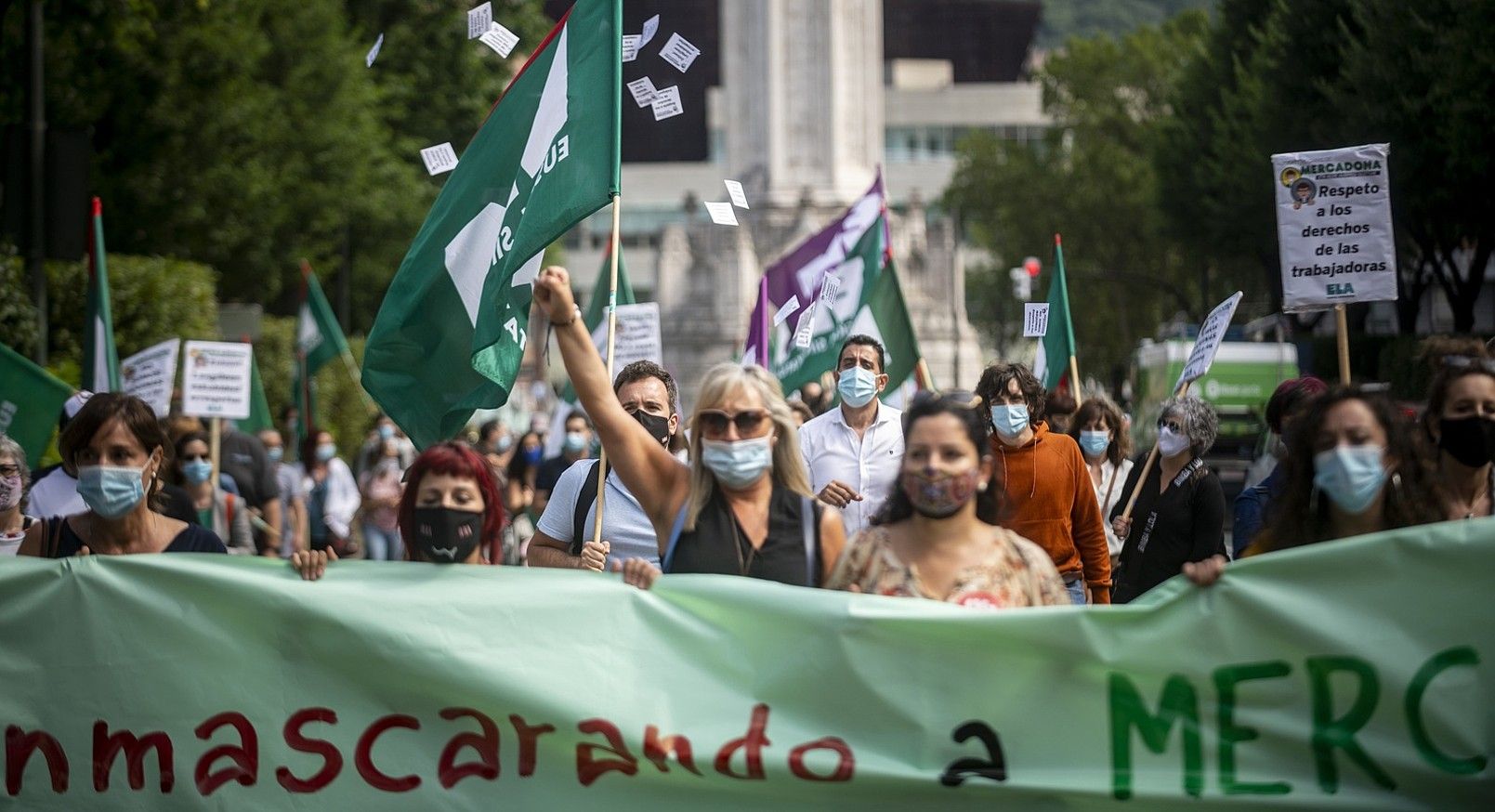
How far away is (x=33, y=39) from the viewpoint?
17.6 meters

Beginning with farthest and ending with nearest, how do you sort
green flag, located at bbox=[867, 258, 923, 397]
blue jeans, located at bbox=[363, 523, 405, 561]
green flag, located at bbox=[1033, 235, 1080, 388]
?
1. blue jeans, located at bbox=[363, 523, 405, 561]
2. green flag, located at bbox=[867, 258, 923, 397]
3. green flag, located at bbox=[1033, 235, 1080, 388]

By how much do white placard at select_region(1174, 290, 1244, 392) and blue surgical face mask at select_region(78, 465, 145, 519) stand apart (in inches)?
200

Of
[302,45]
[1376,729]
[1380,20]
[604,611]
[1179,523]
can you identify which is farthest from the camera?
[302,45]

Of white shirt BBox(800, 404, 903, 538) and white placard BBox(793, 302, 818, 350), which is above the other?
white placard BBox(793, 302, 818, 350)

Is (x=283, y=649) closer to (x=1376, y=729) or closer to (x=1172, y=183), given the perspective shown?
(x=1376, y=729)

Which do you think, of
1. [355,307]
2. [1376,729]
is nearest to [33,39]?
[1376,729]

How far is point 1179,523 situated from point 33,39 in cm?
1234

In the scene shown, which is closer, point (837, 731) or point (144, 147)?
point (837, 731)

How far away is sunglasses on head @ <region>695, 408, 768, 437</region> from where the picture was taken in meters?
5.70

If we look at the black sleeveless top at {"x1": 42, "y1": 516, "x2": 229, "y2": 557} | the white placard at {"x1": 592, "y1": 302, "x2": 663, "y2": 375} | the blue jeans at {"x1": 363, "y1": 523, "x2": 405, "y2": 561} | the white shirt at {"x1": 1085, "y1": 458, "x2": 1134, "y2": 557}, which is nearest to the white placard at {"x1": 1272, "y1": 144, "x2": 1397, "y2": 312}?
the white shirt at {"x1": 1085, "y1": 458, "x2": 1134, "y2": 557}

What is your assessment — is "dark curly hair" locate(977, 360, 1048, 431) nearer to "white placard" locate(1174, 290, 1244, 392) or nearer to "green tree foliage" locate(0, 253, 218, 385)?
"white placard" locate(1174, 290, 1244, 392)

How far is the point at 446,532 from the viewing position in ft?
19.0

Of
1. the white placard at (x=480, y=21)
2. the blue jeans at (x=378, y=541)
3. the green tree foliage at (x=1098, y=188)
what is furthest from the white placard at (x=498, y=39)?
the green tree foliage at (x=1098, y=188)

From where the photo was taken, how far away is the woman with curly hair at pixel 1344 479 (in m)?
5.42
